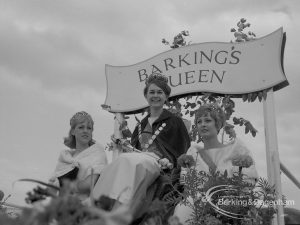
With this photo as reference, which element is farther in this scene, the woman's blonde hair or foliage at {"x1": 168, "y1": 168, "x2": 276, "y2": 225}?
the woman's blonde hair

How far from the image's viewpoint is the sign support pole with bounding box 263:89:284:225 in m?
3.21

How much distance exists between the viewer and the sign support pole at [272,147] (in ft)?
10.5

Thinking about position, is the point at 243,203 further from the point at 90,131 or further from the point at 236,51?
the point at 236,51

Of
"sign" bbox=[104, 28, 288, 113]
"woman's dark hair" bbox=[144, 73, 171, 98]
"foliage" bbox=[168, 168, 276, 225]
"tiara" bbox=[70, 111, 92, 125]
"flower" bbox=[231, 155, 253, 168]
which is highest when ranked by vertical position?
"sign" bbox=[104, 28, 288, 113]

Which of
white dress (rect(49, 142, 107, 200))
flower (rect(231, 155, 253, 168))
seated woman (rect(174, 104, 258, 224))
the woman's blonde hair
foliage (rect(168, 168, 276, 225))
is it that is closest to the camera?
foliage (rect(168, 168, 276, 225))

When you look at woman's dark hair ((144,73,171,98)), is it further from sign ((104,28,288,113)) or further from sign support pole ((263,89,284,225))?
sign support pole ((263,89,284,225))

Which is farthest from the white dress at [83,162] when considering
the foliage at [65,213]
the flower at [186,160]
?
the foliage at [65,213]

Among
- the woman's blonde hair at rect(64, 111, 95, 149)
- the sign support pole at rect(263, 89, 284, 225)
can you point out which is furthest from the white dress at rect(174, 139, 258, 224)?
the woman's blonde hair at rect(64, 111, 95, 149)

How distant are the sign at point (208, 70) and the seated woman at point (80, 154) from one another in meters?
0.85

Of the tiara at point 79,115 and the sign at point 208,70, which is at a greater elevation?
the sign at point 208,70

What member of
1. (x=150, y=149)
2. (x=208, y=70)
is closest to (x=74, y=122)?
(x=150, y=149)

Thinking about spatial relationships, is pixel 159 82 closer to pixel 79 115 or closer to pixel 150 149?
pixel 150 149

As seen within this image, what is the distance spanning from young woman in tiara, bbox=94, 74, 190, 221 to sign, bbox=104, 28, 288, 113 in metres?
0.63

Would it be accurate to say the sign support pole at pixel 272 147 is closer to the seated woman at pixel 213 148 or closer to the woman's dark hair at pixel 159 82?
the seated woman at pixel 213 148
